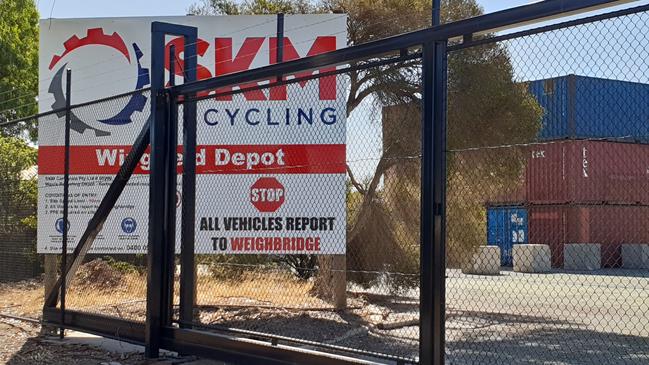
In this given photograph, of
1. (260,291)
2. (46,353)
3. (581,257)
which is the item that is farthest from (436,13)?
(260,291)

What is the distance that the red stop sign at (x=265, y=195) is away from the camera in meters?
10.4

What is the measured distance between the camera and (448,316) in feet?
32.2

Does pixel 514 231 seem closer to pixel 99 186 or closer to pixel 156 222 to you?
pixel 156 222

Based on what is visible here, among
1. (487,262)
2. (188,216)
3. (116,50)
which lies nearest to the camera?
(487,262)

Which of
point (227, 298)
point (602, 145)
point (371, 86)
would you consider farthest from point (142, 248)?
point (602, 145)

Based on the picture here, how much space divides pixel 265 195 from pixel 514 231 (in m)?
4.87

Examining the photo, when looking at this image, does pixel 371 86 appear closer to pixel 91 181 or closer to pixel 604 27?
pixel 91 181

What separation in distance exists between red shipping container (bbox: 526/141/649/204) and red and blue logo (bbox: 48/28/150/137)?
7.14 meters

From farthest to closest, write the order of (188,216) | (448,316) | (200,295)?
1. (200,295)
2. (448,316)
3. (188,216)

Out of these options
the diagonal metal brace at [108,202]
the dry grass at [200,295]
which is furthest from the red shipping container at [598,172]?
the dry grass at [200,295]

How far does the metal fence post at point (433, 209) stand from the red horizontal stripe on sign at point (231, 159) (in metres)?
4.71

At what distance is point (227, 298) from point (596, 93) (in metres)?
8.31

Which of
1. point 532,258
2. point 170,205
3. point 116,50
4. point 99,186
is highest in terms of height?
point 116,50

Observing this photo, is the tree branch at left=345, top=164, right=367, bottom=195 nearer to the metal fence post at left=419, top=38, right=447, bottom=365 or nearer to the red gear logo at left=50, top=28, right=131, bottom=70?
the metal fence post at left=419, top=38, right=447, bottom=365
